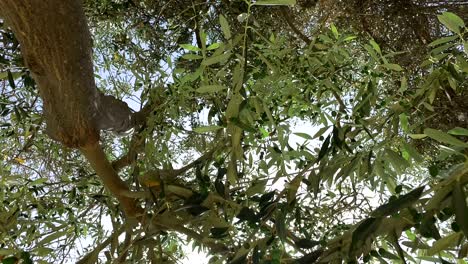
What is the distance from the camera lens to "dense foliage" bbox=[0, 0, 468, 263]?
1.13 meters

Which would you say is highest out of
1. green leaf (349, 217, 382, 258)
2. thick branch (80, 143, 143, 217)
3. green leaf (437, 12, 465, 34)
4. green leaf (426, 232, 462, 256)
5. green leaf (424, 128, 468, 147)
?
thick branch (80, 143, 143, 217)

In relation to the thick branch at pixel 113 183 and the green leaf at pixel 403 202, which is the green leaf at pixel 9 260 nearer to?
the thick branch at pixel 113 183

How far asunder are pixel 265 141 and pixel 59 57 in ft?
2.46

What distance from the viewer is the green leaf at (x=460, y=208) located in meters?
0.72

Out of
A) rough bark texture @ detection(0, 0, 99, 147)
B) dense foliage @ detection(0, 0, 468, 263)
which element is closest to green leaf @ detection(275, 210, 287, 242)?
dense foliage @ detection(0, 0, 468, 263)

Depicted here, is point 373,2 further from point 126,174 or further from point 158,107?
point 126,174

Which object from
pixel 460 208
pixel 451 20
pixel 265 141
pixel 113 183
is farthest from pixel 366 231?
pixel 113 183

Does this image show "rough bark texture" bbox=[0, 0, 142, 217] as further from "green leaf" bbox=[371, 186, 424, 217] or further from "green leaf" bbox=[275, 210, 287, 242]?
"green leaf" bbox=[371, 186, 424, 217]

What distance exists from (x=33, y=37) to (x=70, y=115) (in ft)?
1.15

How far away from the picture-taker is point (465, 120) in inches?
110

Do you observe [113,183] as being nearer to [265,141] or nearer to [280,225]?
[265,141]

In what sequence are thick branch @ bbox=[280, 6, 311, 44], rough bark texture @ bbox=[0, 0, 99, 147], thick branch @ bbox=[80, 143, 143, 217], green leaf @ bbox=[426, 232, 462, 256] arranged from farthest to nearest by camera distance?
thick branch @ bbox=[280, 6, 311, 44]
thick branch @ bbox=[80, 143, 143, 217]
rough bark texture @ bbox=[0, 0, 99, 147]
green leaf @ bbox=[426, 232, 462, 256]

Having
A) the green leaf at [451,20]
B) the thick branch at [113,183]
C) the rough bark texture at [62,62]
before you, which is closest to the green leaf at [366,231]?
the green leaf at [451,20]

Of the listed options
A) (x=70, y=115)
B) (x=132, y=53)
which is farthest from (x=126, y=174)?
(x=70, y=115)
